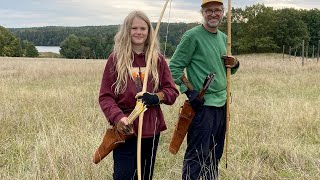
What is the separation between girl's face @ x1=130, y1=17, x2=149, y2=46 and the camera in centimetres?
285

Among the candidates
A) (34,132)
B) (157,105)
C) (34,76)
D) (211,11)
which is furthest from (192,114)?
(34,76)

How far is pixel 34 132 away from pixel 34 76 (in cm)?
1027

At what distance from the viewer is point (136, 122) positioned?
287 centimetres

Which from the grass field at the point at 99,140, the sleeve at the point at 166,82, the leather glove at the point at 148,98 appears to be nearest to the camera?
the leather glove at the point at 148,98

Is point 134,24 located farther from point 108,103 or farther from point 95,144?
point 95,144

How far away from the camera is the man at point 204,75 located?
345cm

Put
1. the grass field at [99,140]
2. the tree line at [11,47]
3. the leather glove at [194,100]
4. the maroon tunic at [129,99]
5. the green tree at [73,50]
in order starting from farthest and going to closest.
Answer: the tree line at [11,47] → the green tree at [73,50] → the grass field at [99,140] → the leather glove at [194,100] → the maroon tunic at [129,99]

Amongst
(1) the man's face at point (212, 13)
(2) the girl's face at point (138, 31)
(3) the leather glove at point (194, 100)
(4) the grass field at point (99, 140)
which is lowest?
(4) the grass field at point (99, 140)

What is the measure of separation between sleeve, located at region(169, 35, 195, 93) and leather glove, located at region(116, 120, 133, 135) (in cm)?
99

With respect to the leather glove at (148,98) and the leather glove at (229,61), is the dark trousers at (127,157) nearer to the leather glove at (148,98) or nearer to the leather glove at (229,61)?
the leather glove at (148,98)

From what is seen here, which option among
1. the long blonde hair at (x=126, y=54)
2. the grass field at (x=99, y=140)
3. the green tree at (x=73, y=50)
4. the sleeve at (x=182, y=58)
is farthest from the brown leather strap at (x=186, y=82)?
the green tree at (x=73, y=50)

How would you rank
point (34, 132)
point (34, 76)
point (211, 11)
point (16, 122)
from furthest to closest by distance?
Answer: 1. point (34, 76)
2. point (16, 122)
3. point (34, 132)
4. point (211, 11)

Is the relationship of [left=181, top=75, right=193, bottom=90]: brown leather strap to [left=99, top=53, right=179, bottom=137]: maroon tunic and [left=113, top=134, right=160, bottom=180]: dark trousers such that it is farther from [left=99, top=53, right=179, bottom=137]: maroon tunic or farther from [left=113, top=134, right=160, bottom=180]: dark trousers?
[left=113, top=134, right=160, bottom=180]: dark trousers

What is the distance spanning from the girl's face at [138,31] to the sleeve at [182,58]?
683 millimetres
